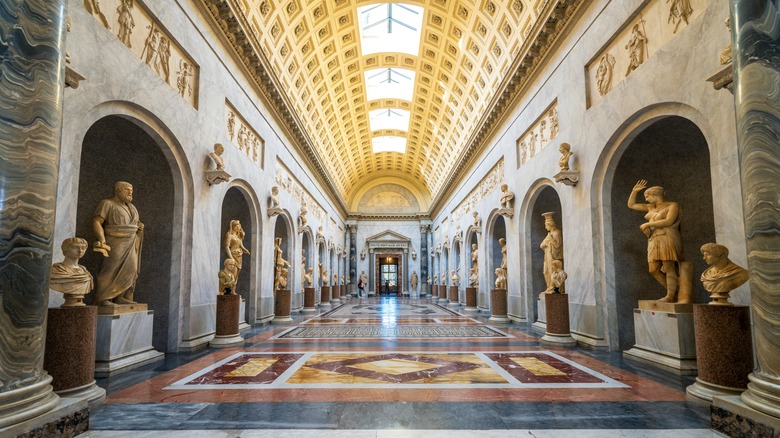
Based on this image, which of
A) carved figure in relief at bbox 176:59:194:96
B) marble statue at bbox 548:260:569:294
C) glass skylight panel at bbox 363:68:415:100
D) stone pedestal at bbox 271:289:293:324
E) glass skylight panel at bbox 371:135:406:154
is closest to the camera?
carved figure in relief at bbox 176:59:194:96

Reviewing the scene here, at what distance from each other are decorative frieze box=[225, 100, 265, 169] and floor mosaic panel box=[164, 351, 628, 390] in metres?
6.11

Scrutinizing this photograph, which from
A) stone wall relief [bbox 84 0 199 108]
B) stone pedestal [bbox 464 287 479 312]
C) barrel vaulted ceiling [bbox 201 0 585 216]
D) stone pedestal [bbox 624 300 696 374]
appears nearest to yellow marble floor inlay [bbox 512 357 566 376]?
stone pedestal [bbox 624 300 696 374]

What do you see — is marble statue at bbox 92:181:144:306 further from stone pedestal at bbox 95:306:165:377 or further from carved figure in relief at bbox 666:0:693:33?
carved figure in relief at bbox 666:0:693:33

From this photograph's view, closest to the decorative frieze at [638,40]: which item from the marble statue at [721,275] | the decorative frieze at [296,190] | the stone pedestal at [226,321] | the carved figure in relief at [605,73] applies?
the carved figure in relief at [605,73]

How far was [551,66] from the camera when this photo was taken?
11289 millimetres

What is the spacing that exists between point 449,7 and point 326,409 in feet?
46.9

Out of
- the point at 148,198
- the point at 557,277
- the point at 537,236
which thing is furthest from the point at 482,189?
the point at 148,198

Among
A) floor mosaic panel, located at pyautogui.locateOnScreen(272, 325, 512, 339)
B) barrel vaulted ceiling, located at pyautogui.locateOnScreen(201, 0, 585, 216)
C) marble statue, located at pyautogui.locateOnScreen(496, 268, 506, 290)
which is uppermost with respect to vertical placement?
barrel vaulted ceiling, located at pyautogui.locateOnScreen(201, 0, 585, 216)

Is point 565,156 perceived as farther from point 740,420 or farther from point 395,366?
point 740,420

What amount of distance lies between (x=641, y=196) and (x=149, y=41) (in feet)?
32.3

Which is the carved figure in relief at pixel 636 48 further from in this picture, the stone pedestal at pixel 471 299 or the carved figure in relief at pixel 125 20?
the stone pedestal at pixel 471 299

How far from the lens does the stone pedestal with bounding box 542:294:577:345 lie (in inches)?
355

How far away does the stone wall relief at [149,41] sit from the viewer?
6.52 metres

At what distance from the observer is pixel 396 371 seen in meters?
6.30
